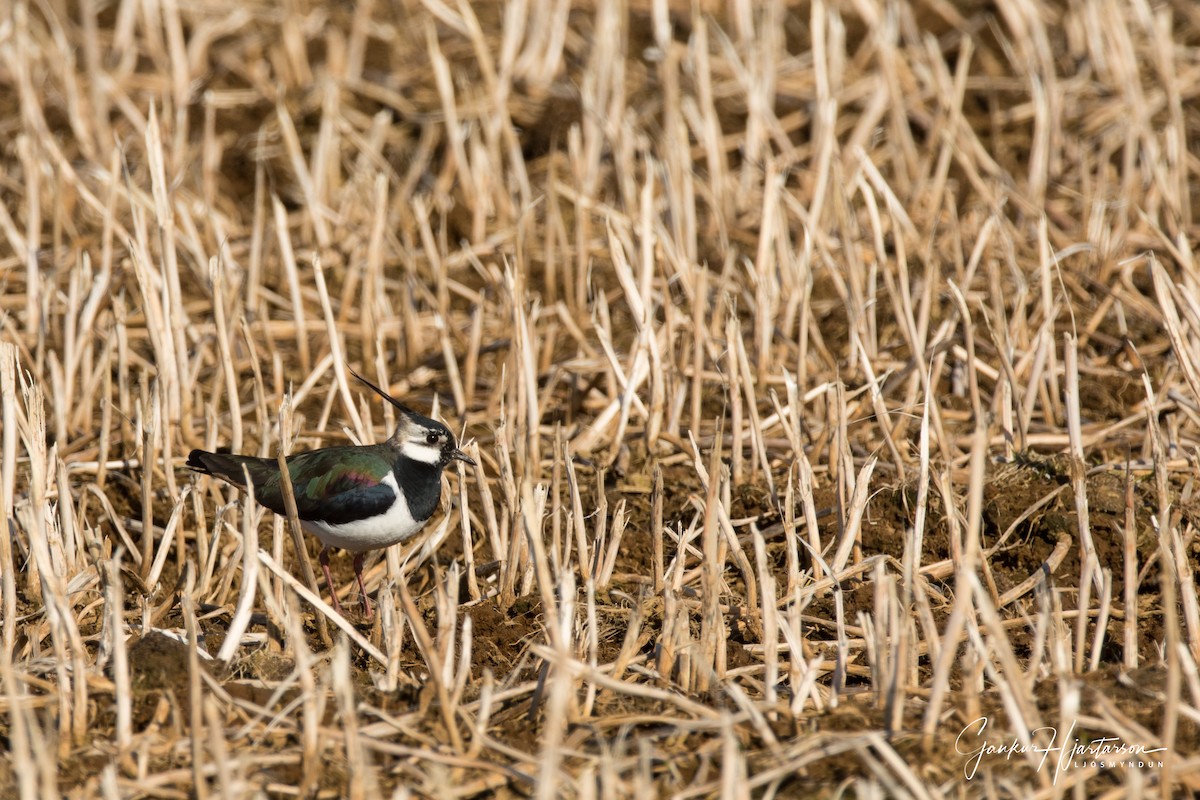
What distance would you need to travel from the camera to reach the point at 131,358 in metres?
6.42

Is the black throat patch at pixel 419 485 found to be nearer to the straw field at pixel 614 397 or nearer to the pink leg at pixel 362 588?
the straw field at pixel 614 397

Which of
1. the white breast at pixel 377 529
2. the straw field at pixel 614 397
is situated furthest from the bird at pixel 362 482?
the straw field at pixel 614 397

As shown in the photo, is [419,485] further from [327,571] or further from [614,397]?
[614,397]

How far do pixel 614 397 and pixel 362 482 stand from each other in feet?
5.10

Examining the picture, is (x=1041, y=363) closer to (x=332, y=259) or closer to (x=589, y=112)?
(x=589, y=112)

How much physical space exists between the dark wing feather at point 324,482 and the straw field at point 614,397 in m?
0.22

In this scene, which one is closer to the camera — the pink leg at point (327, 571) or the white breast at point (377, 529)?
the white breast at point (377, 529)

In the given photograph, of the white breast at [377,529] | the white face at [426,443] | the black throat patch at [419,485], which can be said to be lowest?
the white breast at [377,529]

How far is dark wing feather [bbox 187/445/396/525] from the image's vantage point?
5.01 metres

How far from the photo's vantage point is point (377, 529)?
5.00 m

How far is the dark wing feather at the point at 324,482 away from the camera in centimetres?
501

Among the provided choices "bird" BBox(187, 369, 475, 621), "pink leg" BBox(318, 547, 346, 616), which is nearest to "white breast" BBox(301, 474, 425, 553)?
"bird" BBox(187, 369, 475, 621)

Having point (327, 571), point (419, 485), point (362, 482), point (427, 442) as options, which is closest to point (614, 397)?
point (427, 442)

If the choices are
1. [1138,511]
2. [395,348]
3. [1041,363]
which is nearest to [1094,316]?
[1041,363]
